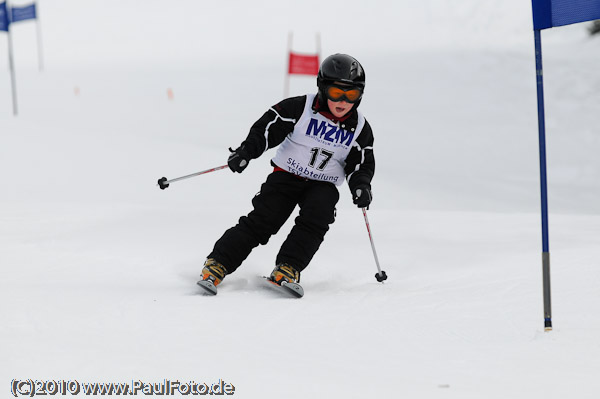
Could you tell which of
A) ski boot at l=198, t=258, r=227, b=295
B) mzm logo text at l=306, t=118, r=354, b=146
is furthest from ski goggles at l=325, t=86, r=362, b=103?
ski boot at l=198, t=258, r=227, b=295

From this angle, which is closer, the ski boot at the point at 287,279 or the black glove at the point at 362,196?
the ski boot at the point at 287,279

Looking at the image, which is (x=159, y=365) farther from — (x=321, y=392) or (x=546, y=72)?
(x=546, y=72)

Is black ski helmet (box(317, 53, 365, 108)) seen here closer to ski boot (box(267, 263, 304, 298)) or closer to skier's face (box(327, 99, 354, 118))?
skier's face (box(327, 99, 354, 118))

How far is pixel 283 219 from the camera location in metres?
4.02

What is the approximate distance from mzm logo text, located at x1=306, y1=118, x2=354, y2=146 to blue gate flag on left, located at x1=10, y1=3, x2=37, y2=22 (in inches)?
389

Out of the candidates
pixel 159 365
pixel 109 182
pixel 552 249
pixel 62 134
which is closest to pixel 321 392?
pixel 159 365

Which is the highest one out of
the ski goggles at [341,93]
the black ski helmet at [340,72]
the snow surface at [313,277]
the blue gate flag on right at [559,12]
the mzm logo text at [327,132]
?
the blue gate flag on right at [559,12]

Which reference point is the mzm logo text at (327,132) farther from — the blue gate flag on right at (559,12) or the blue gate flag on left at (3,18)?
the blue gate flag on left at (3,18)

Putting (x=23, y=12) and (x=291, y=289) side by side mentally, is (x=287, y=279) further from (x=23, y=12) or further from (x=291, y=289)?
(x=23, y=12)

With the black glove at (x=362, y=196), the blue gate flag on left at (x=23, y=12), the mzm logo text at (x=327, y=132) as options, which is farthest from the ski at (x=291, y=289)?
the blue gate flag on left at (x=23, y=12)

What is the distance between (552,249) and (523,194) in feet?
16.3

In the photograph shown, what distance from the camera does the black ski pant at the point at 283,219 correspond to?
386 cm

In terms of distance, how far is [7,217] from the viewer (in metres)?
5.56

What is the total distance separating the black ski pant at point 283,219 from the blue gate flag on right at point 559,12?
5.06 ft
